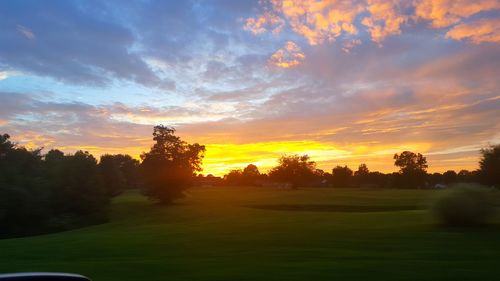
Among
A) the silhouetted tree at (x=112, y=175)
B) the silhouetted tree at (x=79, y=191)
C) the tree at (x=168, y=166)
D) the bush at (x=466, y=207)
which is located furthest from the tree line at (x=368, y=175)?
the bush at (x=466, y=207)

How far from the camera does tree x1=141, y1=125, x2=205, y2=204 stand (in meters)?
71.0

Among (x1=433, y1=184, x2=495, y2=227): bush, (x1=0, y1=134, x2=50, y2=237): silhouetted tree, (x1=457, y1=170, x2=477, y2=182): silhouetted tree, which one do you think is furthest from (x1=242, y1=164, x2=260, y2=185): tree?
(x1=433, y1=184, x2=495, y2=227): bush

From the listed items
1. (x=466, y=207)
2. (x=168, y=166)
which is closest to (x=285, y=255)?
(x=466, y=207)

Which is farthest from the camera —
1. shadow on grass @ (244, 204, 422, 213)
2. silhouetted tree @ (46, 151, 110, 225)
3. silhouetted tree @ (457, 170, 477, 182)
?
silhouetted tree @ (457, 170, 477, 182)

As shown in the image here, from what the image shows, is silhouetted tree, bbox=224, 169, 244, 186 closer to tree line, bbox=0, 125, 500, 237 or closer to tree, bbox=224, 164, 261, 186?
tree, bbox=224, 164, 261, 186

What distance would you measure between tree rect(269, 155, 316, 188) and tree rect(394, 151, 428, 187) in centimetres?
2269

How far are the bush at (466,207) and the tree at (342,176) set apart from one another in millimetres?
120677

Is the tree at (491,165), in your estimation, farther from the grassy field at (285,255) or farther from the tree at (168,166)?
the tree at (168,166)

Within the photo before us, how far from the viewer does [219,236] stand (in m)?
22.4

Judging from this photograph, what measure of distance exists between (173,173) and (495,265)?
60184mm

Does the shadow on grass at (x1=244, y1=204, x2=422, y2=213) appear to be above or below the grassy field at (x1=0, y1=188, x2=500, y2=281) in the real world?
above

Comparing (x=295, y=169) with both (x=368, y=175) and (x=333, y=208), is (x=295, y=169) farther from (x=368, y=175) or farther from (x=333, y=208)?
(x=333, y=208)

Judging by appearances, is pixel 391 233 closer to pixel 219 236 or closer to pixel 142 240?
pixel 219 236

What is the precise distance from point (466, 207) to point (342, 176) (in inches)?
4811
